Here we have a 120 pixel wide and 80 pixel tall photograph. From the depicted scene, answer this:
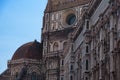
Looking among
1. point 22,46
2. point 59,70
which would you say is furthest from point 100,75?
point 22,46

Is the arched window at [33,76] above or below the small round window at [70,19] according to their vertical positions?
below

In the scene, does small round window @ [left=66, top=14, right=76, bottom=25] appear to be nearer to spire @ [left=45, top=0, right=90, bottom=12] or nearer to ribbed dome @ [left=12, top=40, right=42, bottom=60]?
spire @ [left=45, top=0, right=90, bottom=12]

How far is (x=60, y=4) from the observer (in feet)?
320

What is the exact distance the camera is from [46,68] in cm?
9212

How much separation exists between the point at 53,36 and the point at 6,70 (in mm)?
15784

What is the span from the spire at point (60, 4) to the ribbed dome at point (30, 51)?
8.64 metres

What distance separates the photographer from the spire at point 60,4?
312 feet

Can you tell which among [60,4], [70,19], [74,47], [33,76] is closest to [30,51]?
[33,76]

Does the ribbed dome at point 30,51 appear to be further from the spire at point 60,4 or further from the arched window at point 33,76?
the spire at point 60,4

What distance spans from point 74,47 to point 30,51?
31.9 metres

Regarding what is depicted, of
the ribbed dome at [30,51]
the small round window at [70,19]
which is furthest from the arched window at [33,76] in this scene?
the small round window at [70,19]

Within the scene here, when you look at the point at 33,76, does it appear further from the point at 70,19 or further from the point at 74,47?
the point at 74,47

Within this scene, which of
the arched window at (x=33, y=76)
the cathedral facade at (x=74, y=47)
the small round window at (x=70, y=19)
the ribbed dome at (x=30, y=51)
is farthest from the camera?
the ribbed dome at (x=30, y=51)

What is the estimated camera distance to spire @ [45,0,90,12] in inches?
3748
